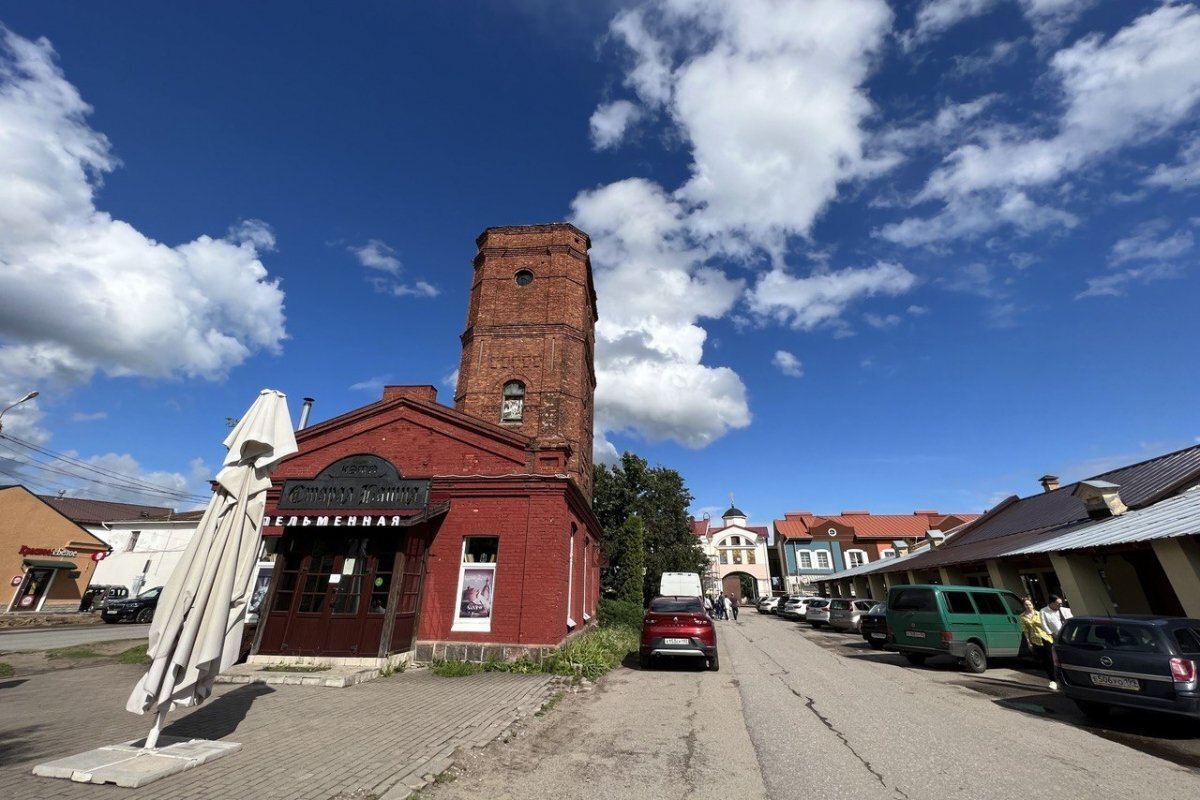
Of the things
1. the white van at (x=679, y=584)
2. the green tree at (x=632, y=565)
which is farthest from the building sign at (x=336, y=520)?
the green tree at (x=632, y=565)

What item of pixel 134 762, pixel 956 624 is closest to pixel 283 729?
pixel 134 762

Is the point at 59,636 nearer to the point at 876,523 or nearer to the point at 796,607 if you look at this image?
the point at 796,607

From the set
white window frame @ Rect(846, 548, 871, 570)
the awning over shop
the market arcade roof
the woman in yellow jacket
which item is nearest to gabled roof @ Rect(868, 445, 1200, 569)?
the market arcade roof

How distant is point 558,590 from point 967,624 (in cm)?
984

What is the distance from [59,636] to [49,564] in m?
14.0

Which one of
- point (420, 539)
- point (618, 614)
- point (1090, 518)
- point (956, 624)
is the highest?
point (1090, 518)

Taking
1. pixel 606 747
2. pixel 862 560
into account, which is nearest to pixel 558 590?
pixel 606 747

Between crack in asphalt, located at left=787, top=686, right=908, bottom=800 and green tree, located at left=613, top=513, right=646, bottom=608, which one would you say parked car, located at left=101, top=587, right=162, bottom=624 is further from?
crack in asphalt, located at left=787, top=686, right=908, bottom=800

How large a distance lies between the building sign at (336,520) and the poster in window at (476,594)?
6.96 feet

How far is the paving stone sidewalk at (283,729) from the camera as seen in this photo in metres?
4.49

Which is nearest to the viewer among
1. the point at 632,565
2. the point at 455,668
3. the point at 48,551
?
the point at 455,668

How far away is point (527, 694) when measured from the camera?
28.4 feet

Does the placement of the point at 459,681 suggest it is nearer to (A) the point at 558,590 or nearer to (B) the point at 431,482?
(A) the point at 558,590

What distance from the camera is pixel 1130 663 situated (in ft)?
22.9
